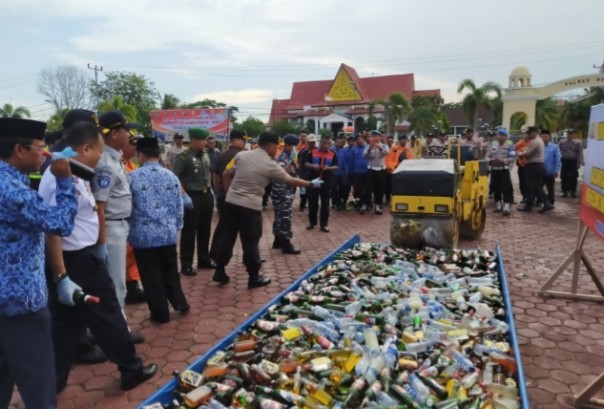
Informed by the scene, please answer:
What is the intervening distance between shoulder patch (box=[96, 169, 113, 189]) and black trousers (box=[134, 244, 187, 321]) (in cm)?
94

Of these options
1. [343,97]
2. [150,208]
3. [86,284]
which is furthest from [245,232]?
[343,97]

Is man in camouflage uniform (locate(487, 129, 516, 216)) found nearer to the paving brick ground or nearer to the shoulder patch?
the paving brick ground

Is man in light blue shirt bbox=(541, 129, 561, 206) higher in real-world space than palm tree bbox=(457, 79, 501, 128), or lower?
lower

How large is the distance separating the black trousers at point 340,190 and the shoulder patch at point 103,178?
7.52 meters

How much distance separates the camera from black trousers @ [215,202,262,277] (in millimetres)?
5125

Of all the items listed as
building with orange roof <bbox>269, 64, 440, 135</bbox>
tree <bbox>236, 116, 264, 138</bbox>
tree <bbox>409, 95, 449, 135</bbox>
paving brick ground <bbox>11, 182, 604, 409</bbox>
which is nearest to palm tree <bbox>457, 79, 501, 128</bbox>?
tree <bbox>409, 95, 449, 135</bbox>

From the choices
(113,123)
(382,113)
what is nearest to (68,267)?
(113,123)

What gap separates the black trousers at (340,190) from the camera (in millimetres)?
10715

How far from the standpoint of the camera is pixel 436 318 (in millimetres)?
3820

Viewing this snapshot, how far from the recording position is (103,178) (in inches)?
134

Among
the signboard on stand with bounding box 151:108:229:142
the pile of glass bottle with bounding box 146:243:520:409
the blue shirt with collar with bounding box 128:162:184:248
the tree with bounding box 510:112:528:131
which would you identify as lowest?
the pile of glass bottle with bounding box 146:243:520:409

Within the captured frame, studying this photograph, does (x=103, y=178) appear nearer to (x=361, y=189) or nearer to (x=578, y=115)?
(x=361, y=189)

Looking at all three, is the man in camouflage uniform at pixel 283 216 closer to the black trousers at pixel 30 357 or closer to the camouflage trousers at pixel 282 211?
the camouflage trousers at pixel 282 211

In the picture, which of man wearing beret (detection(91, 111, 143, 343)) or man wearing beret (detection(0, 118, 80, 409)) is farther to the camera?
man wearing beret (detection(91, 111, 143, 343))
